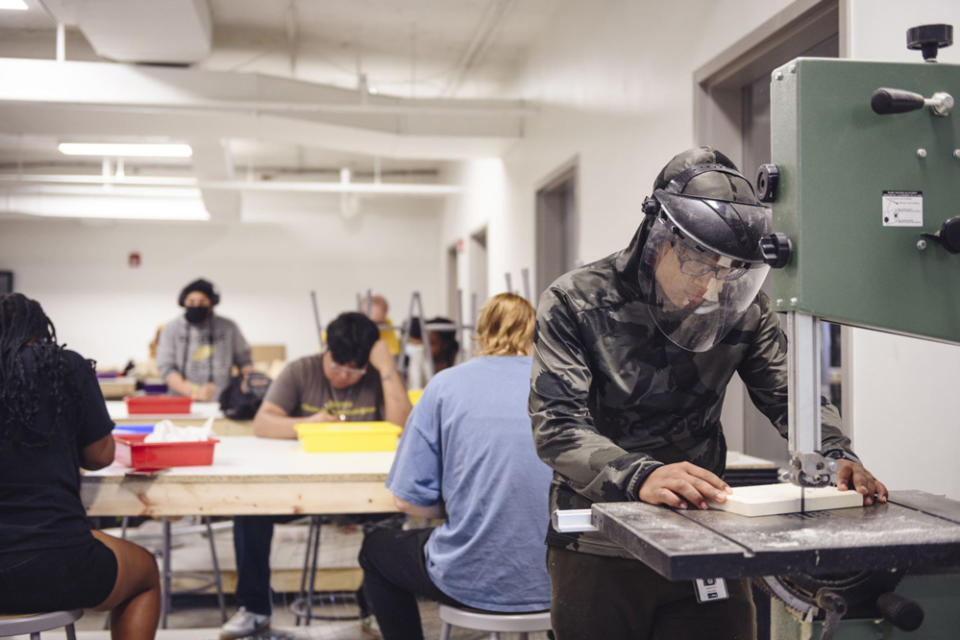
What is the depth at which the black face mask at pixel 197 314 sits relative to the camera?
16.0ft

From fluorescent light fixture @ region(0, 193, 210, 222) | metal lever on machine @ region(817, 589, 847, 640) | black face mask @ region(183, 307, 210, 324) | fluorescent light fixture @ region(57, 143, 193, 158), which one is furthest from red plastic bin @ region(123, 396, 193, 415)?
fluorescent light fixture @ region(0, 193, 210, 222)

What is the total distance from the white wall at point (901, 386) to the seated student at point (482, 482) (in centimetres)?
90

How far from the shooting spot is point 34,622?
2.09 metres

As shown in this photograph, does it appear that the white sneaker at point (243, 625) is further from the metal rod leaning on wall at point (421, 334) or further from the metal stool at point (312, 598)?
the metal rod leaning on wall at point (421, 334)

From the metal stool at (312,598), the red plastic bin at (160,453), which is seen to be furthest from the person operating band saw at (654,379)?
the metal stool at (312,598)

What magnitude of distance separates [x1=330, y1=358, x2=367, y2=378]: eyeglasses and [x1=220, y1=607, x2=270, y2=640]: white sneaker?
0.92 m

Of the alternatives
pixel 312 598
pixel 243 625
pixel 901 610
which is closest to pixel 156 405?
pixel 312 598

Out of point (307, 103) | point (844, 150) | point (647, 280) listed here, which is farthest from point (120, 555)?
point (307, 103)

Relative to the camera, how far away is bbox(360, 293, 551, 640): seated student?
6.92 ft

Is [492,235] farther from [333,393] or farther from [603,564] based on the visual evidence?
[603,564]

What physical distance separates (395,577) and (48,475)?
0.89 meters

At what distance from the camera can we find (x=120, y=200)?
10.2m

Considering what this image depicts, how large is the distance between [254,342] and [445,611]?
983cm

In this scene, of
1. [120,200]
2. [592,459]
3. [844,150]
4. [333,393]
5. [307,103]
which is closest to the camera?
[844,150]
